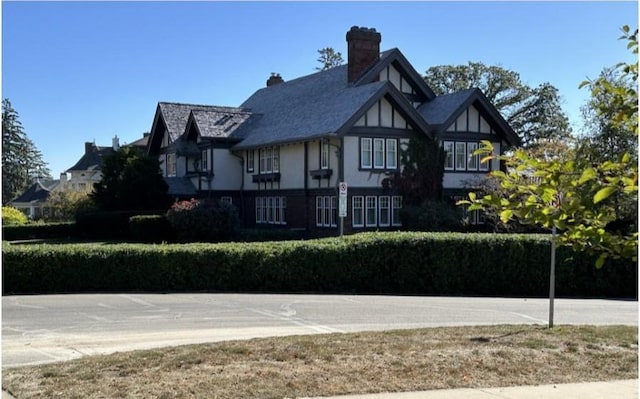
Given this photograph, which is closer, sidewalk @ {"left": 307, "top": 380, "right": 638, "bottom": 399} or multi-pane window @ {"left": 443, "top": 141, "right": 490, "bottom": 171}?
sidewalk @ {"left": 307, "top": 380, "right": 638, "bottom": 399}

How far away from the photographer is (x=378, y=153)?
32.5 metres

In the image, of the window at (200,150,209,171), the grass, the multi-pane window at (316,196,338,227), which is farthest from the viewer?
the window at (200,150,209,171)

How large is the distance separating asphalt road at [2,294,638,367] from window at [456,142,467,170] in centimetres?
1551

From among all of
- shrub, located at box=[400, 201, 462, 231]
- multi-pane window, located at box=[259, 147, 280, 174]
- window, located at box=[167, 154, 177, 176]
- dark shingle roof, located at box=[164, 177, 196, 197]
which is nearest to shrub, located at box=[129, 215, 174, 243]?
dark shingle roof, located at box=[164, 177, 196, 197]

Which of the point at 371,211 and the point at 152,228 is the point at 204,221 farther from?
the point at 371,211

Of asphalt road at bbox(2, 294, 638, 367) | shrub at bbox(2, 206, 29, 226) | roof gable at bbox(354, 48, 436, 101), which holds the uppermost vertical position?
roof gable at bbox(354, 48, 436, 101)

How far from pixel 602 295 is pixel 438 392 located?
57.5 ft

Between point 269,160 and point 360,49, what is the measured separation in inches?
319

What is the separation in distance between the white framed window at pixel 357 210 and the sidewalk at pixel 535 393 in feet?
81.3

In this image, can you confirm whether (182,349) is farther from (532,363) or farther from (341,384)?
(532,363)

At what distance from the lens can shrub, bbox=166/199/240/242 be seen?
31.6m

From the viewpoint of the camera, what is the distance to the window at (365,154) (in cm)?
3203

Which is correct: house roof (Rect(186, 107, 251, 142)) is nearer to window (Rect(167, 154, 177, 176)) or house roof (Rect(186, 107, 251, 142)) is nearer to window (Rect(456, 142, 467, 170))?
window (Rect(167, 154, 177, 176))

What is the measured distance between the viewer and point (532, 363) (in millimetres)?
8023
